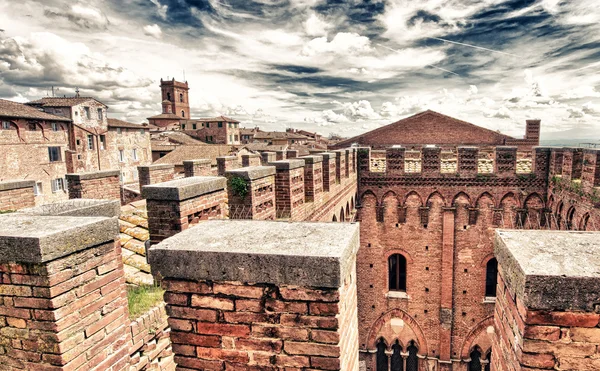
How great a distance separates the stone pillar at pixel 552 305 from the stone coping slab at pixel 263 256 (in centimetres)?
100

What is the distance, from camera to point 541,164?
1149 centimetres

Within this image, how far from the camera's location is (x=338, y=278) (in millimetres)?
1886

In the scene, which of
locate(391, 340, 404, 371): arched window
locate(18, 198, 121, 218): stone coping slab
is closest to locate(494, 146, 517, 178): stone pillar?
locate(391, 340, 404, 371): arched window

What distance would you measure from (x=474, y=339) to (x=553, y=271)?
12781 mm

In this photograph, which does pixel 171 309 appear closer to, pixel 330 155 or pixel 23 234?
pixel 23 234

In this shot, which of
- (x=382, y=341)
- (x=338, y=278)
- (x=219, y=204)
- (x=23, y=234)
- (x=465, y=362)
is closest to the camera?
(x=338, y=278)

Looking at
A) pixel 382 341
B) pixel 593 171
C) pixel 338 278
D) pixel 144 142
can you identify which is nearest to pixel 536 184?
pixel 593 171

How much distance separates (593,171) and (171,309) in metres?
10.2

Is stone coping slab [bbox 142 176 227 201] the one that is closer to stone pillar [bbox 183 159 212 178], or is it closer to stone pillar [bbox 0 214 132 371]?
stone pillar [bbox 0 214 132 371]

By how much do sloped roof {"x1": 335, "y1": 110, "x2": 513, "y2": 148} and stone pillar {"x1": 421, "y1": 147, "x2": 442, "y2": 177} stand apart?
13.4 meters

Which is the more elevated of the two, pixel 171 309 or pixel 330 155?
pixel 330 155

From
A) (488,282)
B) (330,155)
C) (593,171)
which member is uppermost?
(330,155)

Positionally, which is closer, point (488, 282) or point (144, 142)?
point (488, 282)

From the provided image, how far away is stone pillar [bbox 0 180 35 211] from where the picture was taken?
206 inches
